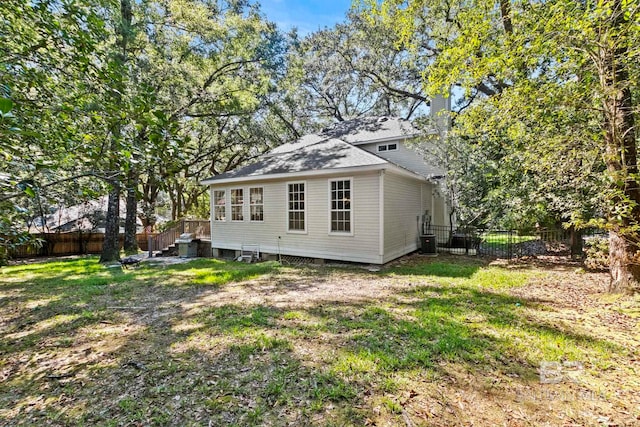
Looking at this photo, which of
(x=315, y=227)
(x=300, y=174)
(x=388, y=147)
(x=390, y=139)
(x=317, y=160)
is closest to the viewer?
(x=300, y=174)

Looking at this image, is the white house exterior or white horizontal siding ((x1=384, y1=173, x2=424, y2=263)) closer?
the white house exterior

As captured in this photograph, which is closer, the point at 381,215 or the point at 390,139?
the point at 381,215

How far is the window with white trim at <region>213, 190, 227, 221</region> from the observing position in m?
12.1

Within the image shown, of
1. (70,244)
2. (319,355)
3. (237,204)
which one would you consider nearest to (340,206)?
(237,204)

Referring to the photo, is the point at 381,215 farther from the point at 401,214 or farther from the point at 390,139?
the point at 390,139

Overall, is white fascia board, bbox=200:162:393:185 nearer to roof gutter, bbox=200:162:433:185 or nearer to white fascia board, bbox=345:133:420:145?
Result: roof gutter, bbox=200:162:433:185

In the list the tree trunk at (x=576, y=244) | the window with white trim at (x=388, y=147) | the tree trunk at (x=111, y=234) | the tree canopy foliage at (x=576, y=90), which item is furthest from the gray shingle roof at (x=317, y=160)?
the tree trunk at (x=576, y=244)

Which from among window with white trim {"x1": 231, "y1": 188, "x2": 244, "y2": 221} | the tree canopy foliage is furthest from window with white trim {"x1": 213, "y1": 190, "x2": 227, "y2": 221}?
the tree canopy foliage

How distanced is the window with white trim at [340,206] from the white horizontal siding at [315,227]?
17cm

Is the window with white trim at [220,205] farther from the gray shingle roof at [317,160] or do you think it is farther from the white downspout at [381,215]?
the white downspout at [381,215]

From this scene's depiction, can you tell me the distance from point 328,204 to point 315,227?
896mm

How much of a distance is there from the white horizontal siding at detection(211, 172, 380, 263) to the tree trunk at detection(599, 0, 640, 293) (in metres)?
4.85

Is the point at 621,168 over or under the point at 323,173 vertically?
under

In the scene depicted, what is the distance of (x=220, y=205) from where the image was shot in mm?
12289
